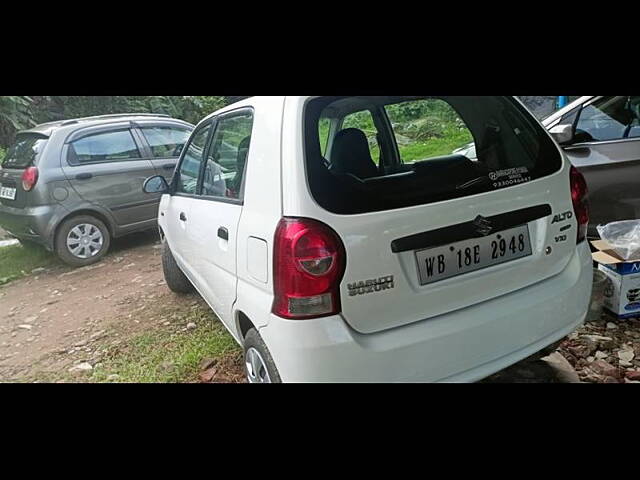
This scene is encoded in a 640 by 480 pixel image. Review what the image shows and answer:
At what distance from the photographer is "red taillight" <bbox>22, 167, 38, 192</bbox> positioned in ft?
9.54

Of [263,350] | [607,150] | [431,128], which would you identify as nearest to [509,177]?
[431,128]

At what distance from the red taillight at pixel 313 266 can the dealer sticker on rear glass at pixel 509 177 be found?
2.00ft

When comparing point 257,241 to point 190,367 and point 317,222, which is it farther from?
point 190,367

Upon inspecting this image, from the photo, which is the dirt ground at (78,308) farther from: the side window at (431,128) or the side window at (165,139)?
the side window at (431,128)

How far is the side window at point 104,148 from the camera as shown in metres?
3.08

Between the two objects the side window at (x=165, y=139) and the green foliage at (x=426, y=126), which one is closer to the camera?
the green foliage at (x=426, y=126)

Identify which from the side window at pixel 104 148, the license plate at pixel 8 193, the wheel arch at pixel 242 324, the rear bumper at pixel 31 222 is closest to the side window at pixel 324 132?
the wheel arch at pixel 242 324

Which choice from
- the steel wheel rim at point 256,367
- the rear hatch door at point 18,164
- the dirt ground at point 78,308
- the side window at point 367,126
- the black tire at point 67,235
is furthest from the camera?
the black tire at point 67,235

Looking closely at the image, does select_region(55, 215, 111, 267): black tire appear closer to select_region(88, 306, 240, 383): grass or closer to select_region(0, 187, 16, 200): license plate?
select_region(0, 187, 16, 200): license plate

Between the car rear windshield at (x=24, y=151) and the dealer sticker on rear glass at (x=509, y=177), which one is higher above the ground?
the car rear windshield at (x=24, y=151)

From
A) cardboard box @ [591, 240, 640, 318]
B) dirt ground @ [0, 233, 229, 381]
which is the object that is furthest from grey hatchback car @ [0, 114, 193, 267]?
cardboard box @ [591, 240, 640, 318]

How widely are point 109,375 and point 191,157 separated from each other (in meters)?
1.28

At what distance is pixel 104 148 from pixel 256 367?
259 cm

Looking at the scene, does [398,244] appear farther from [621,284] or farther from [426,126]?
[621,284]
